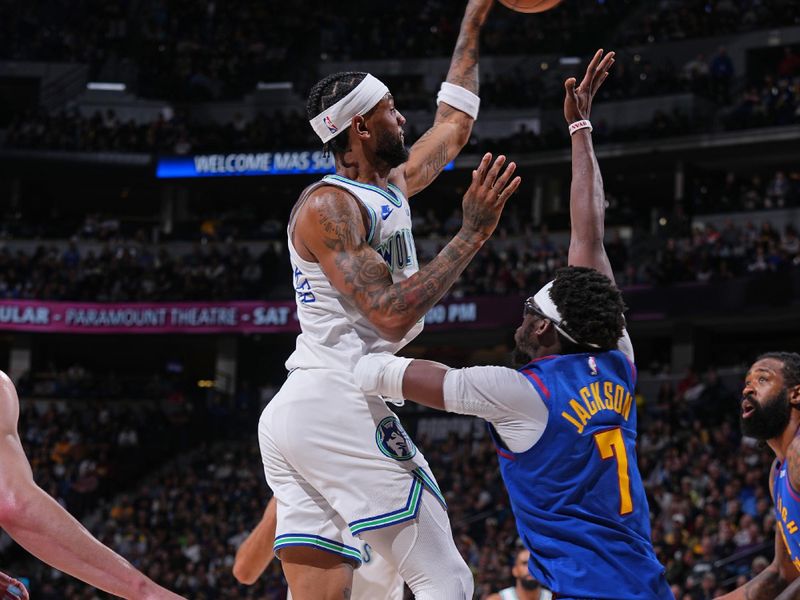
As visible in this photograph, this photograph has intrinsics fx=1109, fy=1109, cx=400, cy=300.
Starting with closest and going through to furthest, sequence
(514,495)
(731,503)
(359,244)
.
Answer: (514,495) < (359,244) < (731,503)

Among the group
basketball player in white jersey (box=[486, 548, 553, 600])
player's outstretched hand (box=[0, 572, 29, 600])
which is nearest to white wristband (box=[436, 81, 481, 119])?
basketball player in white jersey (box=[486, 548, 553, 600])

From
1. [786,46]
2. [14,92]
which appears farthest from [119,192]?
[786,46]

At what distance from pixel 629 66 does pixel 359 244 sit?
26.3 metres

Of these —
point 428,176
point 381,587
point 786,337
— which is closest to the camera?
point 381,587

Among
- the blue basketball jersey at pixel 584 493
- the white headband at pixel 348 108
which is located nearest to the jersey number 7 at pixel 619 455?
the blue basketball jersey at pixel 584 493

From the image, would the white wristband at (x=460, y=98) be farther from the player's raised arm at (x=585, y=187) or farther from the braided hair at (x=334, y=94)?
the braided hair at (x=334, y=94)

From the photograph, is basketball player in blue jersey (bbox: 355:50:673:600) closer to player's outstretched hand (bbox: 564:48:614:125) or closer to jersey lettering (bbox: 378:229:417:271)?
jersey lettering (bbox: 378:229:417:271)

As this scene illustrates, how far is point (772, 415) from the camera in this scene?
5188 mm

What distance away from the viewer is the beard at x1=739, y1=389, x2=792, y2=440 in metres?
5.18

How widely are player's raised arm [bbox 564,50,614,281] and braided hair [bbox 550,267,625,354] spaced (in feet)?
1.51

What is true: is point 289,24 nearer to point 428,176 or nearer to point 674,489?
point 674,489

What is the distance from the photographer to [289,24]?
34.8m

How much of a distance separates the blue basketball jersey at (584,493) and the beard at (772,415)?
1.72 metres

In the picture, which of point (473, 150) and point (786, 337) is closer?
point (786, 337)
